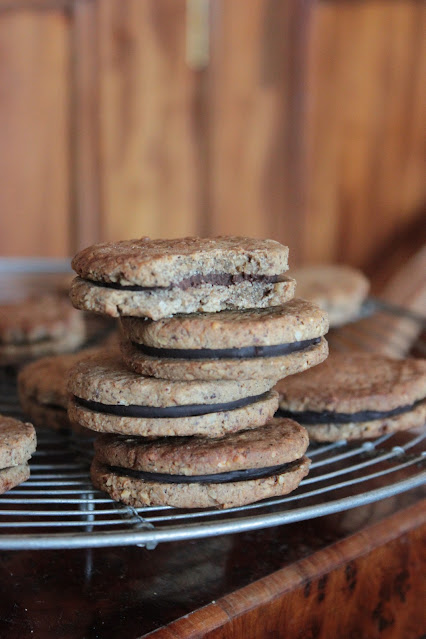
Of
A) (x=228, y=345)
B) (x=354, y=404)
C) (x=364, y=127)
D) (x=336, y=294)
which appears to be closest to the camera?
(x=228, y=345)

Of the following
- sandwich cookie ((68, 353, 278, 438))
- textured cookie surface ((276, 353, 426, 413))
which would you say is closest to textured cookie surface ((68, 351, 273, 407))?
sandwich cookie ((68, 353, 278, 438))

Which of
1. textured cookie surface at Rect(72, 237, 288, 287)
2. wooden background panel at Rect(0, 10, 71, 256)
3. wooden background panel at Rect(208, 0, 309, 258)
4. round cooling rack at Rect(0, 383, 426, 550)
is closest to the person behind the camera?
round cooling rack at Rect(0, 383, 426, 550)

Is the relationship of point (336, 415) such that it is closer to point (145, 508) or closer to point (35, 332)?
point (145, 508)

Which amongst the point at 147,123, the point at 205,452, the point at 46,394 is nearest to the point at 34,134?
the point at 147,123

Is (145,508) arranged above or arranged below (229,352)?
below

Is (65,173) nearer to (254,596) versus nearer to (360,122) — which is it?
(360,122)

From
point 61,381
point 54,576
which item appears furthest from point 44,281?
point 54,576

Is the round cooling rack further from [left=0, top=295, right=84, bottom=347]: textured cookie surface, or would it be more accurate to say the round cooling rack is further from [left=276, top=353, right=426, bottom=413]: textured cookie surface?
[left=0, top=295, right=84, bottom=347]: textured cookie surface

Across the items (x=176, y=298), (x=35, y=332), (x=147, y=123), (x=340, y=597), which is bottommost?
(x=340, y=597)
